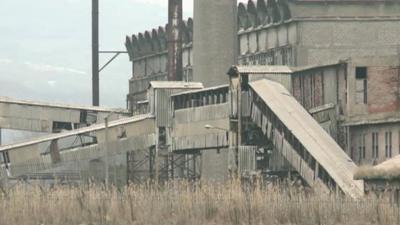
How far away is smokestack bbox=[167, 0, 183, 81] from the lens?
61.6 m

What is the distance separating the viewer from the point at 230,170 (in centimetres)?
4294

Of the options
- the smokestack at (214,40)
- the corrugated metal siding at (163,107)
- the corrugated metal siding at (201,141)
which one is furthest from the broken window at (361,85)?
the smokestack at (214,40)

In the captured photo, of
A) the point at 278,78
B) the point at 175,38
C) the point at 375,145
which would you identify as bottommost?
the point at 375,145

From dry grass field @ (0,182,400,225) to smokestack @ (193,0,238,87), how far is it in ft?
99.6

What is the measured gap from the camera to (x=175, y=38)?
206 feet

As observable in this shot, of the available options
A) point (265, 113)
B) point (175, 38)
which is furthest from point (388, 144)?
point (175, 38)

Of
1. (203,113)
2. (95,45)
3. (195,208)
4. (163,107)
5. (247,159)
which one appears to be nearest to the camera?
(195,208)

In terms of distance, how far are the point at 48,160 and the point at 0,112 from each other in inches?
166

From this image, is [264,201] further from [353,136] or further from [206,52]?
[206,52]

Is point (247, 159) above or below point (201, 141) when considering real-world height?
below

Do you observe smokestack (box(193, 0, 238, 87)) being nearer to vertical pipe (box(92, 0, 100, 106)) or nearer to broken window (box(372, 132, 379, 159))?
broken window (box(372, 132, 379, 159))

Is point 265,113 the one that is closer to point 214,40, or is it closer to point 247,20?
point 214,40

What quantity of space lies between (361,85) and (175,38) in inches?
798

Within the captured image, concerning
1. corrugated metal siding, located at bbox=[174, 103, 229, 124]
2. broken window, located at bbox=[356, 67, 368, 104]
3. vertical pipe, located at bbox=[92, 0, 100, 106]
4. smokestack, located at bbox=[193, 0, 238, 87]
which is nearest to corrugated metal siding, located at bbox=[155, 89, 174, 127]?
corrugated metal siding, located at bbox=[174, 103, 229, 124]
